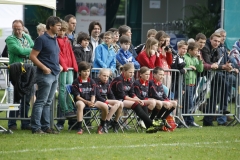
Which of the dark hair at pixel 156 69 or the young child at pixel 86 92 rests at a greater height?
the dark hair at pixel 156 69

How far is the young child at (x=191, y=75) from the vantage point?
15.5 m

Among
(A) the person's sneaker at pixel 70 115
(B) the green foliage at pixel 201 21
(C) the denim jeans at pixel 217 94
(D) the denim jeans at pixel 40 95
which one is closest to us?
(D) the denim jeans at pixel 40 95

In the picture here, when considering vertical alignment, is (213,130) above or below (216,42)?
below

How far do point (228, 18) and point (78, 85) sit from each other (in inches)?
403

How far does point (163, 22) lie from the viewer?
98.2 feet

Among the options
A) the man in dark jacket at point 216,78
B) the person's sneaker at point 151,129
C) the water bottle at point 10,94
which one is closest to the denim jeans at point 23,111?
the water bottle at point 10,94

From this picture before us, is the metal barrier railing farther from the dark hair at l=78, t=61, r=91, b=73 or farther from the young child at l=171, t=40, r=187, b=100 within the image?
the dark hair at l=78, t=61, r=91, b=73

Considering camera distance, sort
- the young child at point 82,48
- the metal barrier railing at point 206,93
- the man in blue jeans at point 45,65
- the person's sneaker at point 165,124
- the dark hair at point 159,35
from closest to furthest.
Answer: the man in blue jeans at point 45,65
the person's sneaker at point 165,124
the young child at point 82,48
the dark hair at point 159,35
the metal barrier railing at point 206,93

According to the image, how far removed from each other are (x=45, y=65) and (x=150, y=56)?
273cm

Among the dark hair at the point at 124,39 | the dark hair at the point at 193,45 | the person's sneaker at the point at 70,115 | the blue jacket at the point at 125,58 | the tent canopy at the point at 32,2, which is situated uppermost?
the tent canopy at the point at 32,2

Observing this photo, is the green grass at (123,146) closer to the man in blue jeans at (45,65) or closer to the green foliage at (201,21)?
the man in blue jeans at (45,65)

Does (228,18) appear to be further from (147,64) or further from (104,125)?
(104,125)

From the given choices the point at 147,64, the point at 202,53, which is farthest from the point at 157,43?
the point at 202,53

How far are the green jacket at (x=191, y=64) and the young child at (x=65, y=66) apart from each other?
2663 millimetres
